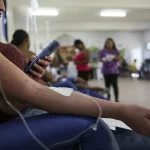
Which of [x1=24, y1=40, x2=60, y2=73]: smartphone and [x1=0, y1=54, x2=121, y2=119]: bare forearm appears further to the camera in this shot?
[x1=24, y1=40, x2=60, y2=73]: smartphone

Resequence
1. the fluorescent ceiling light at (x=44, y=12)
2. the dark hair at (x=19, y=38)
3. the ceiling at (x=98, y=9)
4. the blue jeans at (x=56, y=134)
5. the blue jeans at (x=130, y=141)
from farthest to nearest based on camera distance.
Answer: the dark hair at (x=19, y=38) → the fluorescent ceiling light at (x=44, y=12) → the ceiling at (x=98, y=9) → the blue jeans at (x=130, y=141) → the blue jeans at (x=56, y=134)

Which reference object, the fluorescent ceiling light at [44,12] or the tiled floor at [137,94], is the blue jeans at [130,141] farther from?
the fluorescent ceiling light at [44,12]

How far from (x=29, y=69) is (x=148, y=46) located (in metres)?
0.76

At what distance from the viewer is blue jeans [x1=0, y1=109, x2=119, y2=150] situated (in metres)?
0.37

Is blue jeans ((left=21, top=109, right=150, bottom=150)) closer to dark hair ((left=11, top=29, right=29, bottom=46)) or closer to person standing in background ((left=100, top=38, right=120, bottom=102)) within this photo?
dark hair ((left=11, top=29, right=29, bottom=46))

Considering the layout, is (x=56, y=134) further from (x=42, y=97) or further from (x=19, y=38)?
(x=19, y=38)

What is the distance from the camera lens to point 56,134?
370mm

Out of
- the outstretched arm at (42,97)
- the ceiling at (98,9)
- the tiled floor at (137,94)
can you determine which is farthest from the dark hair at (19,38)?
the outstretched arm at (42,97)

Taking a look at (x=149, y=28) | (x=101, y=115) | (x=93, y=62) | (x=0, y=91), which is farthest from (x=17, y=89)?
(x=93, y=62)

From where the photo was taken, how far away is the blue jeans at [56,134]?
37 centimetres

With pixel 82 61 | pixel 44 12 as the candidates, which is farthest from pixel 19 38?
pixel 82 61

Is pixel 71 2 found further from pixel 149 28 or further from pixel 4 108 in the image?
pixel 4 108

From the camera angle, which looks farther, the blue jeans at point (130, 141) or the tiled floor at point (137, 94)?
the tiled floor at point (137, 94)

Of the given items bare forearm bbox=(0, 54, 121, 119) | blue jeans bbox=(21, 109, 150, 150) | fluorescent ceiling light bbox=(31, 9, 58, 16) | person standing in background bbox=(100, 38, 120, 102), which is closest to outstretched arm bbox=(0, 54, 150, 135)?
bare forearm bbox=(0, 54, 121, 119)
